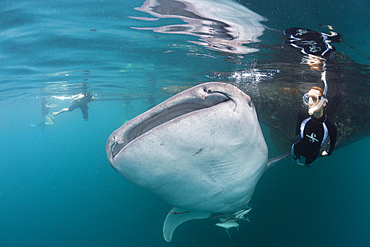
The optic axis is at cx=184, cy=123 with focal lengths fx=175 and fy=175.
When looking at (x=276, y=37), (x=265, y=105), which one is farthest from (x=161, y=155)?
(x=265, y=105)

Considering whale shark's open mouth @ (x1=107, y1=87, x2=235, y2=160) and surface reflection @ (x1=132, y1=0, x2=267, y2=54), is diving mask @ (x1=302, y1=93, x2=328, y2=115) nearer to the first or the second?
surface reflection @ (x1=132, y1=0, x2=267, y2=54)

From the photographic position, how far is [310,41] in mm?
5082

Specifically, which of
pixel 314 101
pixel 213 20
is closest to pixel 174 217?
pixel 314 101

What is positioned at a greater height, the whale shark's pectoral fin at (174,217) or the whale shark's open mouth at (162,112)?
the whale shark's open mouth at (162,112)

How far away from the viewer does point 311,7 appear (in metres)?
3.67

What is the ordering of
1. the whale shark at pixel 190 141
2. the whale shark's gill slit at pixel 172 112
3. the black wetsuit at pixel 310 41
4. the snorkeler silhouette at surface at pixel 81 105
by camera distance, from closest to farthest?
the whale shark at pixel 190 141, the whale shark's gill slit at pixel 172 112, the black wetsuit at pixel 310 41, the snorkeler silhouette at surface at pixel 81 105

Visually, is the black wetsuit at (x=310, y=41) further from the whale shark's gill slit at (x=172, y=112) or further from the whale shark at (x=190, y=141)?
the whale shark's gill slit at (x=172, y=112)

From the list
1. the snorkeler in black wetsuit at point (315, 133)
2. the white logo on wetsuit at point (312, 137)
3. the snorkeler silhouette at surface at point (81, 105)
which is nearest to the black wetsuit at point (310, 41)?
the snorkeler in black wetsuit at point (315, 133)

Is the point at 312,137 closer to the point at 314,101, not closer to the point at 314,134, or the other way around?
the point at 314,134

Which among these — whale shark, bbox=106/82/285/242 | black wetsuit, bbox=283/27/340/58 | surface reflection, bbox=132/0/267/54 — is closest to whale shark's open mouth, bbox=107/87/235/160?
whale shark, bbox=106/82/285/242

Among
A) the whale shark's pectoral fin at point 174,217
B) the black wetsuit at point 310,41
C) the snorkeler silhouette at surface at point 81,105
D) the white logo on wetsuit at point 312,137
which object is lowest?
the snorkeler silhouette at surface at point 81,105

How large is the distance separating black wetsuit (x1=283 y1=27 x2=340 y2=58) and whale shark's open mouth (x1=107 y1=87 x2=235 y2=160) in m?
4.55

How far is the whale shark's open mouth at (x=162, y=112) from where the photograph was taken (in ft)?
4.55

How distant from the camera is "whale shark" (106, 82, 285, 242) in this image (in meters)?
1.30
